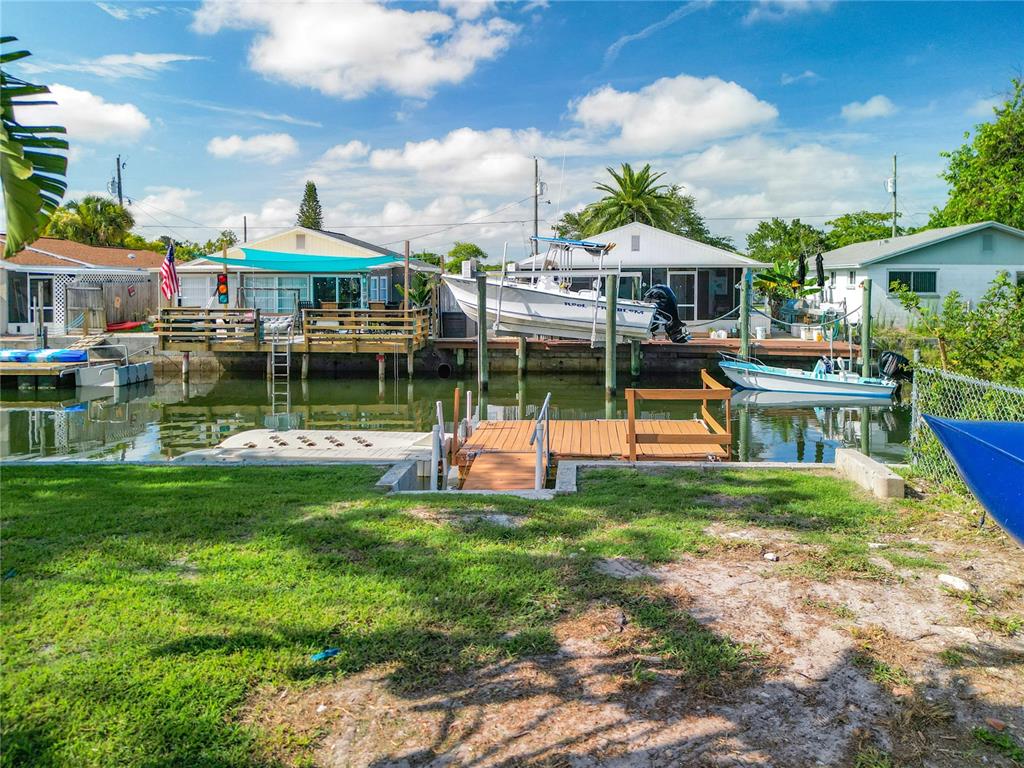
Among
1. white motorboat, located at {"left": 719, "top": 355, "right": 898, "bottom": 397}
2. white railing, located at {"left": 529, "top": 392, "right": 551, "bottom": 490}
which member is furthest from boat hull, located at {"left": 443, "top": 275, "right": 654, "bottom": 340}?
white railing, located at {"left": 529, "top": 392, "right": 551, "bottom": 490}

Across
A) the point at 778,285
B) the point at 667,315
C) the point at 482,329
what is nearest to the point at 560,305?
the point at 482,329

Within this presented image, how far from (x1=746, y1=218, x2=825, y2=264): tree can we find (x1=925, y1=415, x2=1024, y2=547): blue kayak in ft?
158

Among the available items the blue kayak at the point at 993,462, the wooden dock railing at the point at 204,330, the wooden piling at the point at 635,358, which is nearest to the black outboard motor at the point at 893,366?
the wooden piling at the point at 635,358

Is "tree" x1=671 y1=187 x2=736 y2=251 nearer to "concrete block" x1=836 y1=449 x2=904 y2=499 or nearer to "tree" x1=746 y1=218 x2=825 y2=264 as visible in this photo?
"tree" x1=746 y1=218 x2=825 y2=264

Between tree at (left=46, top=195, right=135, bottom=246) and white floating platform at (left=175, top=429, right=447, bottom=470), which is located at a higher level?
tree at (left=46, top=195, right=135, bottom=246)

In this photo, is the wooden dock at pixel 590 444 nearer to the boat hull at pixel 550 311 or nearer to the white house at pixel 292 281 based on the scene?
the boat hull at pixel 550 311

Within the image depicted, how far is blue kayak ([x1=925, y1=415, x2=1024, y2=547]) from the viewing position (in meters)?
4.90

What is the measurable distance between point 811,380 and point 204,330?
1879 centimetres

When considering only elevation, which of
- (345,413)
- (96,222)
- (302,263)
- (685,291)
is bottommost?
(345,413)

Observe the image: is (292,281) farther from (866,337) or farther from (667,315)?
(866,337)

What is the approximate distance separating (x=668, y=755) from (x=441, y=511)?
379 cm

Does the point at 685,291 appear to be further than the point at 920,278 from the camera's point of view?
Yes

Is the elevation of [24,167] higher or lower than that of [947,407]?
higher

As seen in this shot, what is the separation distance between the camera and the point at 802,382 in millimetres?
23344
